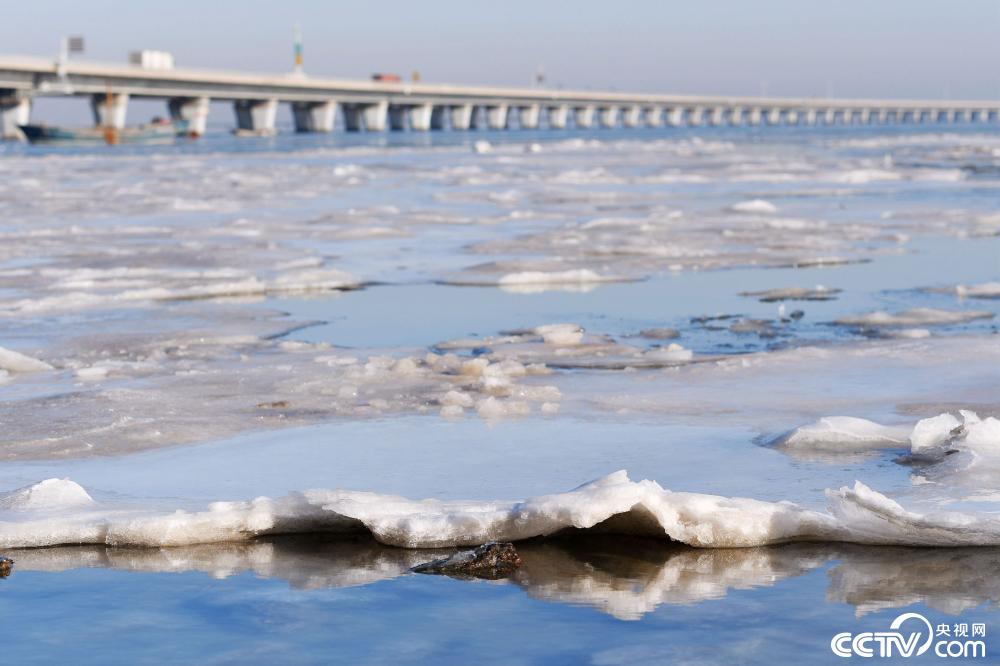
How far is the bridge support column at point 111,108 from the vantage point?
10156 cm

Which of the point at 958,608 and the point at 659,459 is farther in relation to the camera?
the point at 659,459

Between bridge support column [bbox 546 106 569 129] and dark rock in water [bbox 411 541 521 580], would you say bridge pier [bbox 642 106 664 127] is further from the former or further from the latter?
dark rock in water [bbox 411 541 521 580]

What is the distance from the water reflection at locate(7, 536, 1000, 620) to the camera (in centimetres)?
396

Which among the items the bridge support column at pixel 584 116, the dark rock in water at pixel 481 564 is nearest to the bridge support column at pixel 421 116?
the bridge support column at pixel 584 116

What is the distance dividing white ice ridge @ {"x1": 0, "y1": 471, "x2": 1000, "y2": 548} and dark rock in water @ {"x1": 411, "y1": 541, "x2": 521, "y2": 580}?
0.53 feet

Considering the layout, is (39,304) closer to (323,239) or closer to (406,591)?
(323,239)

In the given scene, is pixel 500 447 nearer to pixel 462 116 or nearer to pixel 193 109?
pixel 193 109

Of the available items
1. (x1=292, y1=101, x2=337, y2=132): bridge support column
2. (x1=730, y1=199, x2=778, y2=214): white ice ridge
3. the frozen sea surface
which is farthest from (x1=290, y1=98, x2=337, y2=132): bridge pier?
the frozen sea surface

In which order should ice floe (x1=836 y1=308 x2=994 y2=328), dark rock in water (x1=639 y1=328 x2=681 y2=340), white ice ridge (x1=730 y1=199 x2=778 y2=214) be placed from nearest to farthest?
1. dark rock in water (x1=639 y1=328 x2=681 y2=340)
2. ice floe (x1=836 y1=308 x2=994 y2=328)
3. white ice ridge (x1=730 y1=199 x2=778 y2=214)

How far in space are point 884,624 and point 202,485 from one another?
2719mm

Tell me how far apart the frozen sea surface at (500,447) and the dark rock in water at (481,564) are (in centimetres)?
9

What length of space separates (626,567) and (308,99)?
12287cm

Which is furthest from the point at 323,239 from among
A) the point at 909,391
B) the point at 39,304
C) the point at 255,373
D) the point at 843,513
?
the point at 843,513

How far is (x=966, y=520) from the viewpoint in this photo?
4.36 metres
